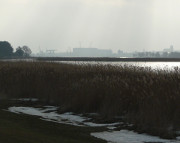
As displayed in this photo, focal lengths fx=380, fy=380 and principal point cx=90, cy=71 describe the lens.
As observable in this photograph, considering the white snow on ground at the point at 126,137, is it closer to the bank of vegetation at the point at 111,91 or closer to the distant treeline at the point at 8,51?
the bank of vegetation at the point at 111,91

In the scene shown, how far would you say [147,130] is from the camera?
37.3 ft

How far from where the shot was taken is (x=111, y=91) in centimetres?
1488

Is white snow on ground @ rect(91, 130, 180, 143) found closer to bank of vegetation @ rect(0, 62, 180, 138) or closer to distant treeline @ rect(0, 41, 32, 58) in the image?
bank of vegetation @ rect(0, 62, 180, 138)

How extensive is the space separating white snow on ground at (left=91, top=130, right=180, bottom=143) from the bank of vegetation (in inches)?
15.6

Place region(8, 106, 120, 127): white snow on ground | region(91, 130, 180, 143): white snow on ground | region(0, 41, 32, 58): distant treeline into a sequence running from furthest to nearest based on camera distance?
region(0, 41, 32, 58): distant treeline
region(8, 106, 120, 127): white snow on ground
region(91, 130, 180, 143): white snow on ground

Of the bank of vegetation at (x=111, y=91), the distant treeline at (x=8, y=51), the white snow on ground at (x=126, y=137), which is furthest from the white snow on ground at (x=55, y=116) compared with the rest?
the distant treeline at (x=8, y=51)

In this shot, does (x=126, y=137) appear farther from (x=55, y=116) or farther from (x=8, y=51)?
(x=8, y=51)

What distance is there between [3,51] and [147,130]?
17393 cm

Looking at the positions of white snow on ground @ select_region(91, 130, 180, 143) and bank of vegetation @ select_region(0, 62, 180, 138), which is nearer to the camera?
white snow on ground @ select_region(91, 130, 180, 143)

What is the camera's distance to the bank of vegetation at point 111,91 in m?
11.8

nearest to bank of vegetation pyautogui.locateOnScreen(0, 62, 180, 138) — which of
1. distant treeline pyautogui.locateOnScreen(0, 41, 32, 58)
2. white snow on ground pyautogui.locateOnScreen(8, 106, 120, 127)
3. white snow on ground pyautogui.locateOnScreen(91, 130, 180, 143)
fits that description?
white snow on ground pyautogui.locateOnScreen(91, 130, 180, 143)

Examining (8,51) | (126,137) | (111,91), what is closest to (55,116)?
(111,91)

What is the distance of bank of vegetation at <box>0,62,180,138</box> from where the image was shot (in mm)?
11781

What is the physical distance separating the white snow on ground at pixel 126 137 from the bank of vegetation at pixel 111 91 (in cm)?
40
